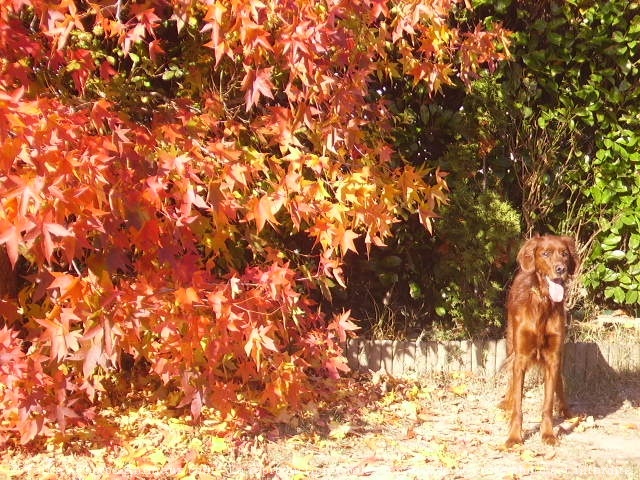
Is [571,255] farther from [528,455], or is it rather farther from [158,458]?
[158,458]

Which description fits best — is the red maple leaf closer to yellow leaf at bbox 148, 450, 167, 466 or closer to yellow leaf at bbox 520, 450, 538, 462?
yellow leaf at bbox 148, 450, 167, 466

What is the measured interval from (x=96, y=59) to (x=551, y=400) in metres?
3.44

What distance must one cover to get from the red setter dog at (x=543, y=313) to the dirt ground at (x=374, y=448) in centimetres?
34

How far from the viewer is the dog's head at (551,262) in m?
4.31

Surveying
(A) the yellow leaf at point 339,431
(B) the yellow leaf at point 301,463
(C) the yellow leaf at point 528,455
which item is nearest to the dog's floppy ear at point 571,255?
(C) the yellow leaf at point 528,455

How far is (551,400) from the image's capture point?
4316mm

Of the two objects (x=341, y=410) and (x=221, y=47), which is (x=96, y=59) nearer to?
(x=221, y=47)

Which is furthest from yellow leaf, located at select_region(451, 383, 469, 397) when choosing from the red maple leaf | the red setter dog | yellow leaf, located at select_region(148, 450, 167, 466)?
the red maple leaf

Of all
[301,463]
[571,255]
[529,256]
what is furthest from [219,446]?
[571,255]

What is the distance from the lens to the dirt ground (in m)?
3.72

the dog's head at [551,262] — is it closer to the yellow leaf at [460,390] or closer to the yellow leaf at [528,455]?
the yellow leaf at [528,455]

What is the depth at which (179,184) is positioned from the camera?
3088 millimetres

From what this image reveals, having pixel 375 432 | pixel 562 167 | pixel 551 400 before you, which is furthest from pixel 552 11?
pixel 375 432

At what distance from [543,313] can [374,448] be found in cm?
125
